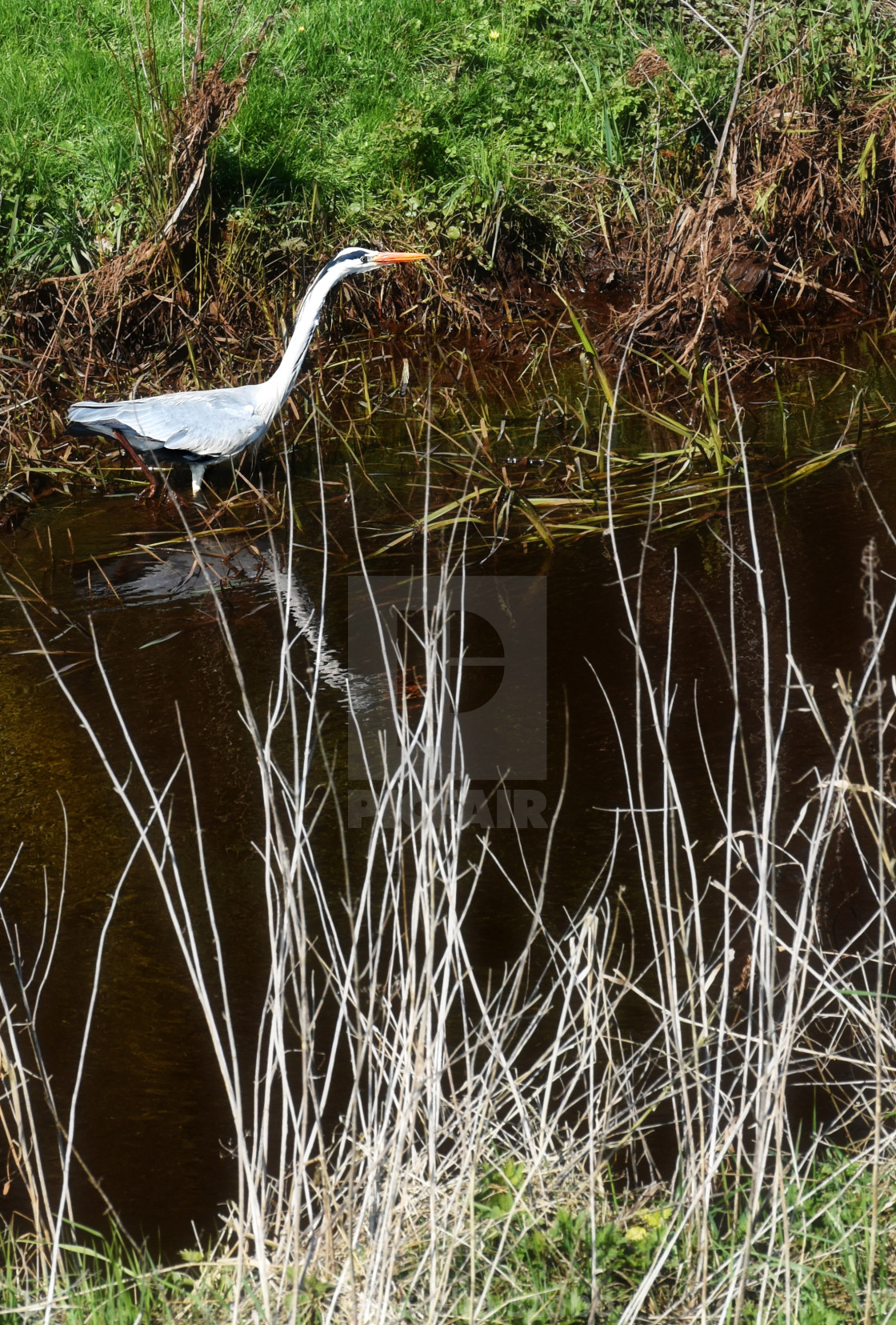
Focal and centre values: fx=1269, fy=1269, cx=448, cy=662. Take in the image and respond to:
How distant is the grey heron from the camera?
16.4 feet

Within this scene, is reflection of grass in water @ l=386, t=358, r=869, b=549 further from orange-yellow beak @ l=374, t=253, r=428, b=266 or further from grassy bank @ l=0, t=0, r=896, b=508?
orange-yellow beak @ l=374, t=253, r=428, b=266

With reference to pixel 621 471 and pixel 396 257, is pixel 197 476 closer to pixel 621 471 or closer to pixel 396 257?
pixel 396 257

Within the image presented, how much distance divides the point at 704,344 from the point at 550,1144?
425 cm

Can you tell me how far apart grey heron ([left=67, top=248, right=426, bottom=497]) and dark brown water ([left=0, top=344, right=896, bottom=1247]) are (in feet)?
0.92

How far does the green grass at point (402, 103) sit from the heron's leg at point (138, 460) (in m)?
1.26

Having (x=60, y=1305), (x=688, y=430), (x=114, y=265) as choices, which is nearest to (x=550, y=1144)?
(x=60, y=1305)

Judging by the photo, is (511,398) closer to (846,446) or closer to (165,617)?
(846,446)

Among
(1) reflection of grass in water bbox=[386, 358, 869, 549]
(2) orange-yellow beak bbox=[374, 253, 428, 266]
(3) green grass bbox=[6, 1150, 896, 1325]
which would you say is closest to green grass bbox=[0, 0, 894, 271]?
(2) orange-yellow beak bbox=[374, 253, 428, 266]

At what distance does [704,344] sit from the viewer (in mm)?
5539

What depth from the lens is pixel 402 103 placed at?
672cm

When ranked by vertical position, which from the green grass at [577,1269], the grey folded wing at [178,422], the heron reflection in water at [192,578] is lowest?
the green grass at [577,1269]

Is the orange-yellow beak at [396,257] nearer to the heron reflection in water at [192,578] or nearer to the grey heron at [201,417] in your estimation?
the grey heron at [201,417]

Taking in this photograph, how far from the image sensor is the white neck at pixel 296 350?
16.6ft

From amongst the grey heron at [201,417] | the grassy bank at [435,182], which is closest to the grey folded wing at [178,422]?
the grey heron at [201,417]
